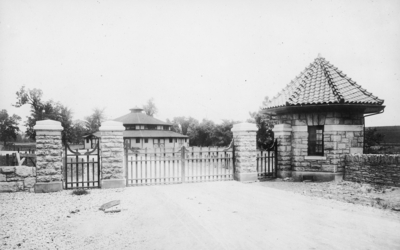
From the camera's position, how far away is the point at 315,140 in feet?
38.2

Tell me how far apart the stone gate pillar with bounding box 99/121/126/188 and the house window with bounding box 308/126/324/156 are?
8.35 metres

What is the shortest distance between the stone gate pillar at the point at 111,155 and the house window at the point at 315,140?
27.4 feet

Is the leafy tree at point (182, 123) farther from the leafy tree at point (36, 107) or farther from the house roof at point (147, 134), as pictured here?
the leafy tree at point (36, 107)

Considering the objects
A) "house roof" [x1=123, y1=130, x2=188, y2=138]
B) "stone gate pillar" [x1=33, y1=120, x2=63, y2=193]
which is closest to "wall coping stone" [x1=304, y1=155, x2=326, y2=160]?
"stone gate pillar" [x1=33, y1=120, x2=63, y2=193]

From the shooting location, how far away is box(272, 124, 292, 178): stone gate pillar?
11.8 metres

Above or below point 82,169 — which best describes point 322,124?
above

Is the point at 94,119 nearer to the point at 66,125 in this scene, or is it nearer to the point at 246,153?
the point at 66,125

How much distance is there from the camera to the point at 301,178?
37.8ft

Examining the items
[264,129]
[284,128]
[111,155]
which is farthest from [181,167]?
[264,129]

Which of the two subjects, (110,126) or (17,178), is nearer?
(17,178)

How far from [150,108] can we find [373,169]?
7589cm

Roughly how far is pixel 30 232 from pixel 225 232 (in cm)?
419

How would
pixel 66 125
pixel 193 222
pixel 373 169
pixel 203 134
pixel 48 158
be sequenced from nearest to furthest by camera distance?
pixel 193 222 → pixel 48 158 → pixel 373 169 → pixel 66 125 → pixel 203 134

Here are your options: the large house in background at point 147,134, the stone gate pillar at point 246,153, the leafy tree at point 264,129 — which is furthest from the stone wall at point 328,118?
the large house in background at point 147,134
